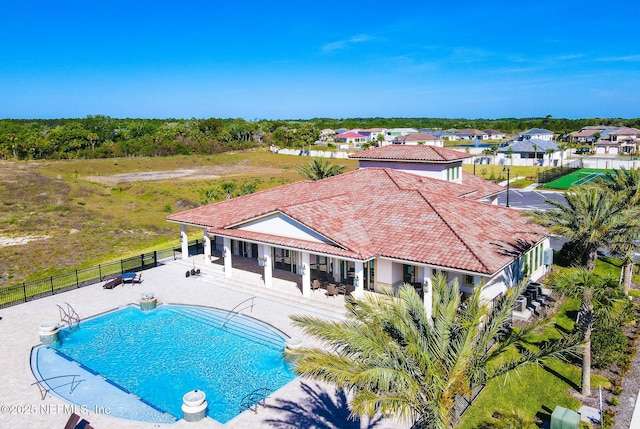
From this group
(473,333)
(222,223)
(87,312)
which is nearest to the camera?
(473,333)

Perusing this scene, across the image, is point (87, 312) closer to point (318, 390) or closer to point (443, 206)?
point (318, 390)

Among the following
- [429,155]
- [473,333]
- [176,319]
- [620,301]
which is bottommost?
[176,319]

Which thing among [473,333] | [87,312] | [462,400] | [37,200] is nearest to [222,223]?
[87,312]

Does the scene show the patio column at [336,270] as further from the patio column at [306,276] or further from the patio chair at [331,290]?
the patio column at [306,276]

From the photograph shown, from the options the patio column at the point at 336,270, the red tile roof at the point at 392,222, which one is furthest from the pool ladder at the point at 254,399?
the patio column at the point at 336,270

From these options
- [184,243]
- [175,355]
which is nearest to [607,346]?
[175,355]

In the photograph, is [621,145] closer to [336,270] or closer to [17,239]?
[336,270]
